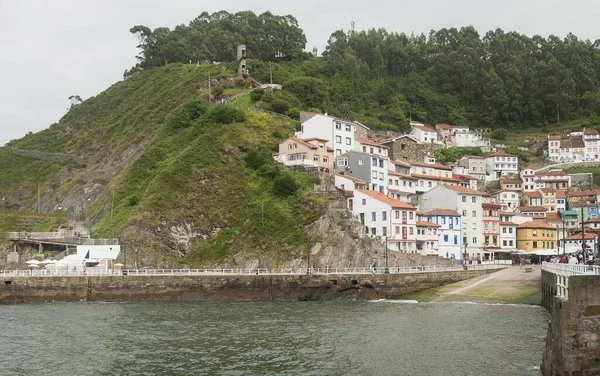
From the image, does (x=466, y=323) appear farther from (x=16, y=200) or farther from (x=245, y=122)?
(x=16, y=200)

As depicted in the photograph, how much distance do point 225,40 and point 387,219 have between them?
8496 cm

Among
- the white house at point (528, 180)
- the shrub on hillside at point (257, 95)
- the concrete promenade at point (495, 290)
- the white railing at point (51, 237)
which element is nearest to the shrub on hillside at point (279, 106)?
the shrub on hillside at point (257, 95)

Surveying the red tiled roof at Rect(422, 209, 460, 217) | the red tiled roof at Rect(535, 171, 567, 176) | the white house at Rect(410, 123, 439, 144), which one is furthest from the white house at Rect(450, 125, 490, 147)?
the red tiled roof at Rect(422, 209, 460, 217)

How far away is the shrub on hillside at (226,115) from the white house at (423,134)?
42514 mm

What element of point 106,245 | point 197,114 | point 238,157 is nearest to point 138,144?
point 197,114

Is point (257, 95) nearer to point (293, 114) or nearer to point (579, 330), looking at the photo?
point (293, 114)

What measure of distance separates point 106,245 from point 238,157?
873 inches

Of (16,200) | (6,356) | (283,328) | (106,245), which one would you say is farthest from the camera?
(16,200)

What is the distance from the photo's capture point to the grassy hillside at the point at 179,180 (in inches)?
3221

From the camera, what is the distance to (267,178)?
9031 cm

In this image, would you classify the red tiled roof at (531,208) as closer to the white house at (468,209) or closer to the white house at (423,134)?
the white house at (468,209)

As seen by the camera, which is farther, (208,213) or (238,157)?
(238,157)

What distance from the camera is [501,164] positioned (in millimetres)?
124000

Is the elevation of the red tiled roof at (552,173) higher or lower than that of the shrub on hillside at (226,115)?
lower
